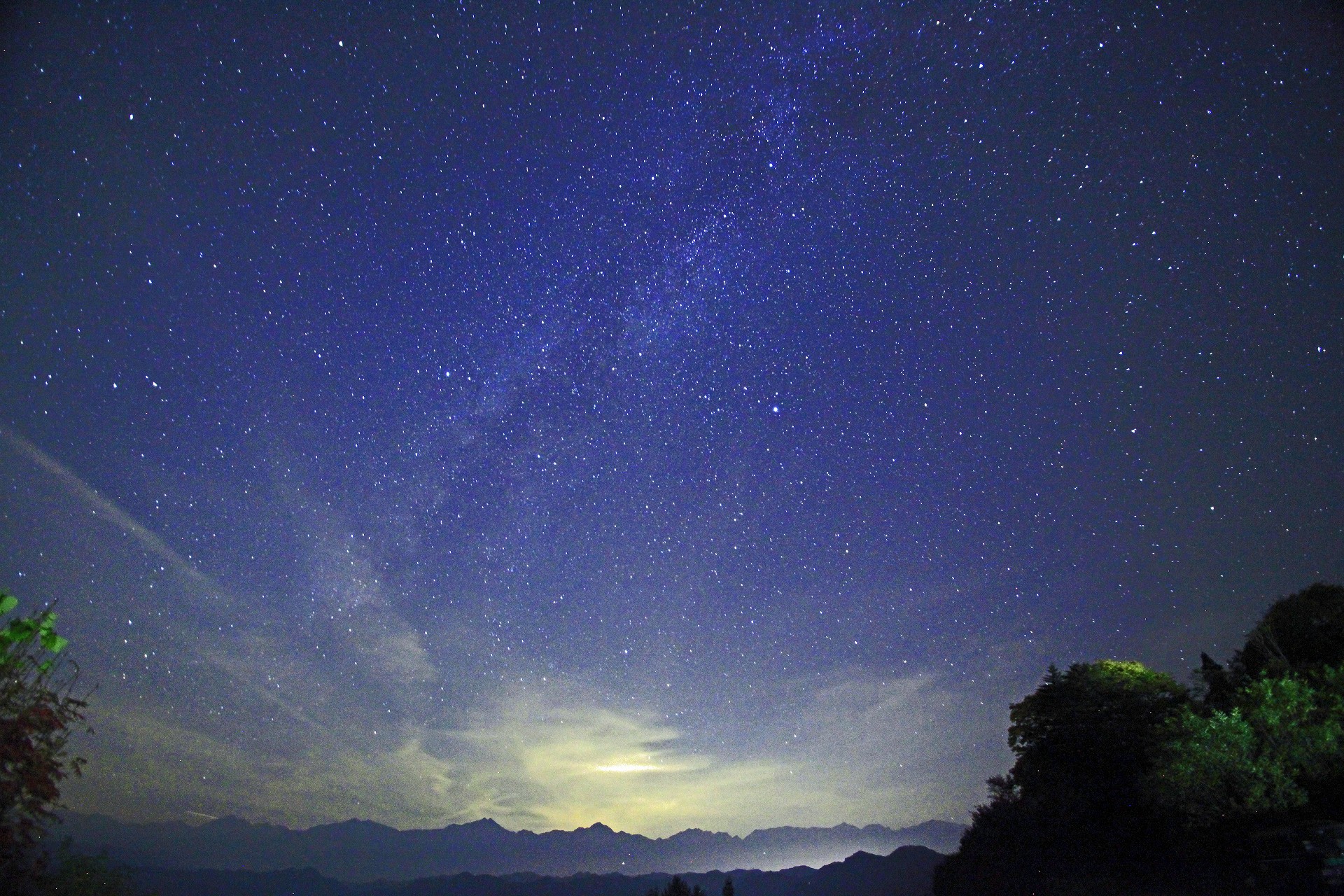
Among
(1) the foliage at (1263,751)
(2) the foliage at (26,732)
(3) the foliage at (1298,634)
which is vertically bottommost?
(2) the foliage at (26,732)

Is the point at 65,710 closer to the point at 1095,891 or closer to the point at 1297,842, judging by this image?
the point at 1297,842

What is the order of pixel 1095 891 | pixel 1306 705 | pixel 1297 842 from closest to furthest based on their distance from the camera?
pixel 1297 842, pixel 1306 705, pixel 1095 891

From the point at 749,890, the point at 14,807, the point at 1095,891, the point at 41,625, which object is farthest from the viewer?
the point at 749,890

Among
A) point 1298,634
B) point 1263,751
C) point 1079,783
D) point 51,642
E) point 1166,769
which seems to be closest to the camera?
point 51,642

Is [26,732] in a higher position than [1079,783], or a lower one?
lower

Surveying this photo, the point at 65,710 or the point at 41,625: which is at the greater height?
the point at 41,625

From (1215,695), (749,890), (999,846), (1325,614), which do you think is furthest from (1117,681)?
(749,890)

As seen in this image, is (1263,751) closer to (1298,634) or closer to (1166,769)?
(1166,769)

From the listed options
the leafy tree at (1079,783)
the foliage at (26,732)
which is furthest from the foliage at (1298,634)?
the foliage at (26,732)

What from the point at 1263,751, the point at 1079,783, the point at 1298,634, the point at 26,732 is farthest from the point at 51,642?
the point at 1298,634

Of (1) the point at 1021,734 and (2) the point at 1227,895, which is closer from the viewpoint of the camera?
(2) the point at 1227,895

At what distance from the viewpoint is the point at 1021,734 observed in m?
34.2

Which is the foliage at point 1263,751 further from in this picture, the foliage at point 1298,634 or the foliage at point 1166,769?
the foliage at point 1298,634

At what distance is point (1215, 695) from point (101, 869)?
49440 mm
